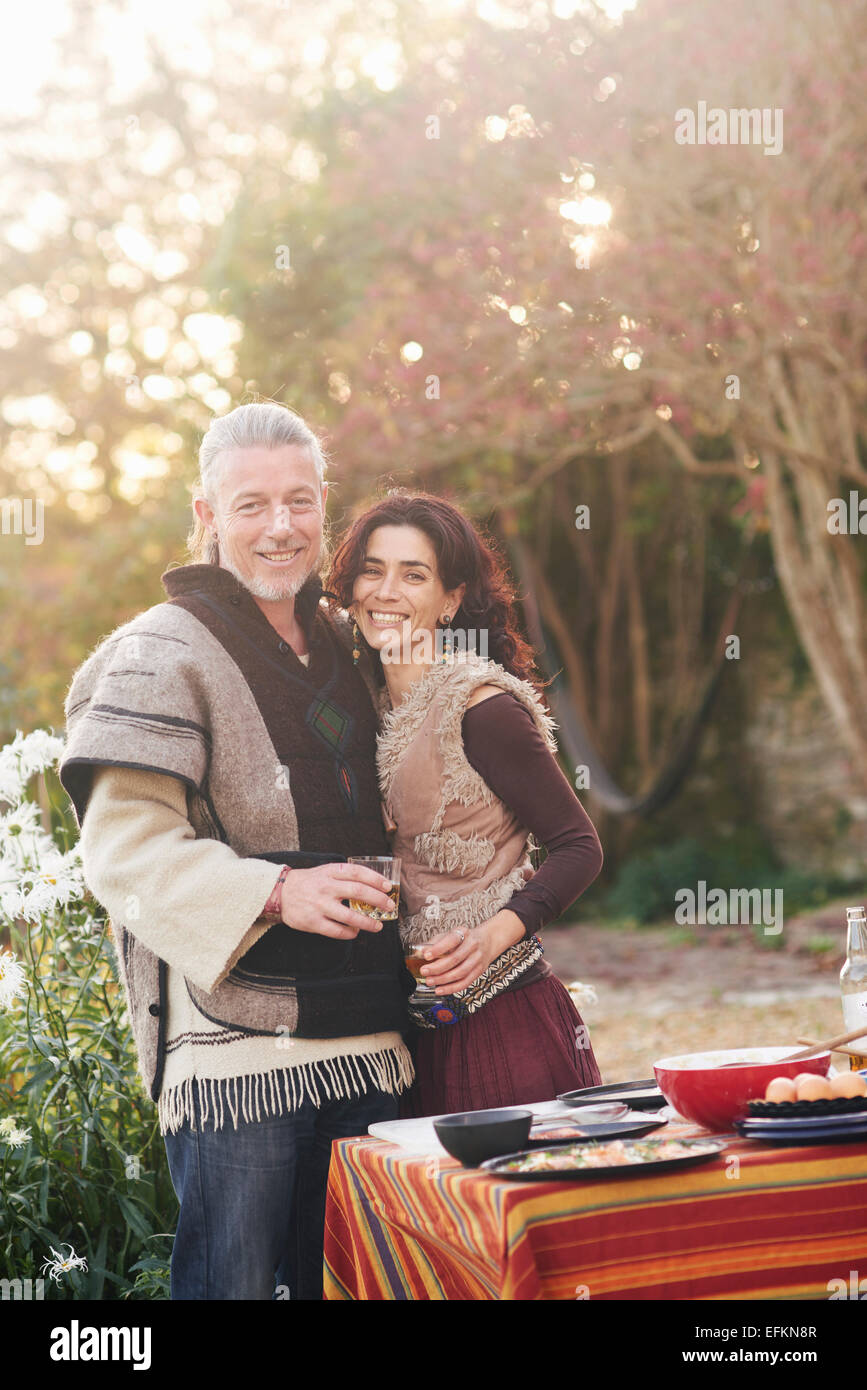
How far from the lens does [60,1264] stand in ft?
8.02

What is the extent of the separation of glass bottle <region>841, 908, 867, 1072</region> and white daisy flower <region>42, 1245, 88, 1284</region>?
1.41 meters

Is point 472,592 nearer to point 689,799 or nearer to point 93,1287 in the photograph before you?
point 93,1287

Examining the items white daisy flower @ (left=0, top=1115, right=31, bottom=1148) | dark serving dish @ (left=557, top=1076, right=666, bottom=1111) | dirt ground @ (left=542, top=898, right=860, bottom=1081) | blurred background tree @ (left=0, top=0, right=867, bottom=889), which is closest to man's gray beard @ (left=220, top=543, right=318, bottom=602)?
dark serving dish @ (left=557, top=1076, right=666, bottom=1111)

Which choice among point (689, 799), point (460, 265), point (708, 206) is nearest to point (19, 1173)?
point (460, 265)

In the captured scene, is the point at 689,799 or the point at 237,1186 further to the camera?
the point at 689,799

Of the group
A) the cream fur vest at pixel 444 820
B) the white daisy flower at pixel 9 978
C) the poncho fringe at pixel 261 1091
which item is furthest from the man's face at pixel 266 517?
the white daisy flower at pixel 9 978

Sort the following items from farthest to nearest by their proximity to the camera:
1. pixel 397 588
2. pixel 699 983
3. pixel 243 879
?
pixel 699 983, pixel 397 588, pixel 243 879

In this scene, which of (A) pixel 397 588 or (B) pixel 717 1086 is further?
(A) pixel 397 588

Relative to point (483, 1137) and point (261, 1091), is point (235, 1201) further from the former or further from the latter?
point (483, 1137)

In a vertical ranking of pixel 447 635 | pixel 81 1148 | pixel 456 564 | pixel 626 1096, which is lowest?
pixel 81 1148

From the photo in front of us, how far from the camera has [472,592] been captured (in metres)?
2.24

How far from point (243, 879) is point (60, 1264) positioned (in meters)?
1.12

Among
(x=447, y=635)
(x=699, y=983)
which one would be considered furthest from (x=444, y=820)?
(x=699, y=983)

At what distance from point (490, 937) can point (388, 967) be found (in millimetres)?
153
